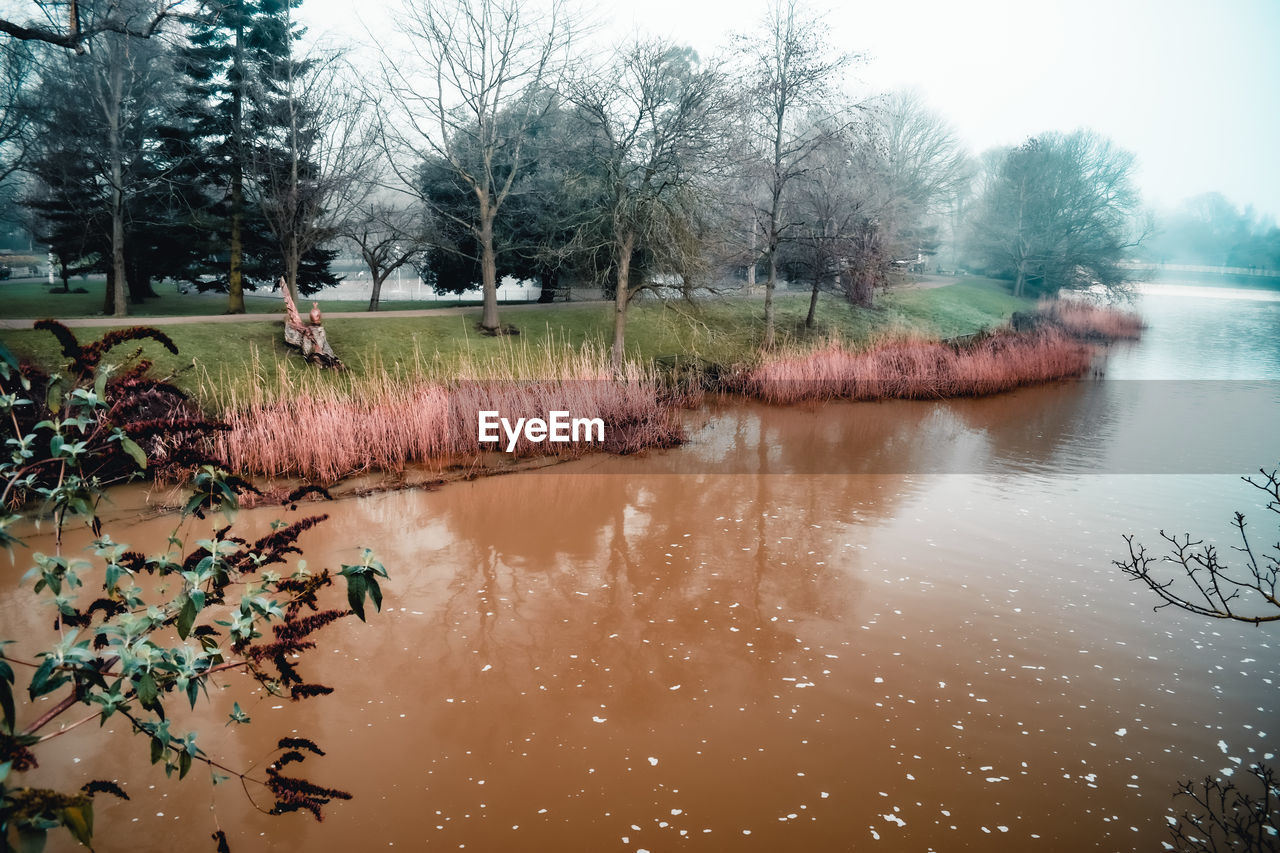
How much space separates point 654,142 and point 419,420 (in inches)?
291

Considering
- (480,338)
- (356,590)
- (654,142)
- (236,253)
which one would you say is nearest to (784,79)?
(654,142)

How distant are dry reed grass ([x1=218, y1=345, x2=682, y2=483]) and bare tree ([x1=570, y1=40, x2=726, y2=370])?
2.82 meters

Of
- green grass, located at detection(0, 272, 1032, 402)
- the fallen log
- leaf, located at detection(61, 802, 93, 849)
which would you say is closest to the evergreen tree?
green grass, located at detection(0, 272, 1032, 402)

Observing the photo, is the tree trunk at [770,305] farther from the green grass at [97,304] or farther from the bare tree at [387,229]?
the green grass at [97,304]

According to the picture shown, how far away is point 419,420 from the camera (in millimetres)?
9359

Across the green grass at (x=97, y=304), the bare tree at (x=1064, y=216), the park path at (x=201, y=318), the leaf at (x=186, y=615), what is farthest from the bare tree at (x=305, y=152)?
the bare tree at (x=1064, y=216)

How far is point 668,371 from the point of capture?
1552cm

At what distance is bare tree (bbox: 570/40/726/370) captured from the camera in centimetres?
1341

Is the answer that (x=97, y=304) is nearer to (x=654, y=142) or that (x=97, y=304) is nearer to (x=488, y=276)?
(x=488, y=276)

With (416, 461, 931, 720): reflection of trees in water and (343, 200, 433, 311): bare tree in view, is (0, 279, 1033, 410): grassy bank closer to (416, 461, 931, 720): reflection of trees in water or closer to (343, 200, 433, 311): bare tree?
(343, 200, 433, 311): bare tree

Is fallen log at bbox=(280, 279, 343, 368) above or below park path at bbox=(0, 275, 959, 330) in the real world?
below

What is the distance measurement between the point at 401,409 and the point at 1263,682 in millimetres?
8588

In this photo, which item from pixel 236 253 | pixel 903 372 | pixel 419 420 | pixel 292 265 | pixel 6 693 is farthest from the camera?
pixel 236 253

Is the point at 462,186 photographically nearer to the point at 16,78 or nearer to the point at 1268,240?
the point at 16,78
